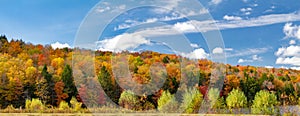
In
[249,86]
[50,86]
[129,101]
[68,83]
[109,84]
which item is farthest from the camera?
[249,86]

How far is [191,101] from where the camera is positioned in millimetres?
25047

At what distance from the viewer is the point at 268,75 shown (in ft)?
159

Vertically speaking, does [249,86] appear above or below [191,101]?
above

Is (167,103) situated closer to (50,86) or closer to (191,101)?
(191,101)

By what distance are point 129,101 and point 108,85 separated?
11.1 ft

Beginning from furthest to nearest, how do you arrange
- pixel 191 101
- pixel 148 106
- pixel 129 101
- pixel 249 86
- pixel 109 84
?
pixel 249 86 < pixel 109 84 < pixel 148 106 < pixel 191 101 < pixel 129 101

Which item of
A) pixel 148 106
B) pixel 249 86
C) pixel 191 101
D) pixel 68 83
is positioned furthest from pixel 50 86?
pixel 249 86

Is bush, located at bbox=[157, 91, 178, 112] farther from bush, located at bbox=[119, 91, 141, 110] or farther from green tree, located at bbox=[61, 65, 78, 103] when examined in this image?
green tree, located at bbox=[61, 65, 78, 103]

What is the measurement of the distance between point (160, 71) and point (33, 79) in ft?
42.1

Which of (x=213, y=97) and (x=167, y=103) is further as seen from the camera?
(x=213, y=97)

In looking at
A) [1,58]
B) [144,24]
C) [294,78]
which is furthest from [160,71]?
[294,78]

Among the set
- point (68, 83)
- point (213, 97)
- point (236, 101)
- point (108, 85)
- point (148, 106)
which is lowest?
point (148, 106)

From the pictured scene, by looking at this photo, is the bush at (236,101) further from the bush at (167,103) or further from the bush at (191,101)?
the bush at (167,103)

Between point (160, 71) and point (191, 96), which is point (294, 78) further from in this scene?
point (160, 71)
